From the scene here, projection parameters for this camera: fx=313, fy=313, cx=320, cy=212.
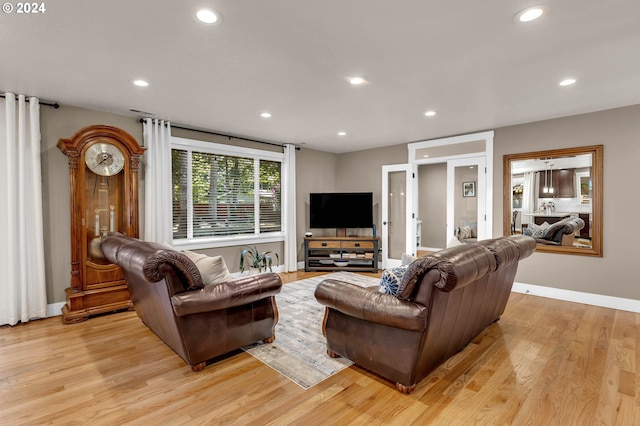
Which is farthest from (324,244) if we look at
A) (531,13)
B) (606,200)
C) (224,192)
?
(531,13)

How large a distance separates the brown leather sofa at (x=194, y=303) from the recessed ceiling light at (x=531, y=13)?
256 cm

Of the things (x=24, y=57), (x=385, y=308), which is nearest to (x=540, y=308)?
(x=385, y=308)

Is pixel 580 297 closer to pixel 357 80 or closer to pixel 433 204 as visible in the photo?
pixel 357 80

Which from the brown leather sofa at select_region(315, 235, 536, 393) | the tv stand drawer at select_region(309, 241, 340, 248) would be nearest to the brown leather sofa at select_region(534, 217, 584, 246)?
the brown leather sofa at select_region(315, 235, 536, 393)

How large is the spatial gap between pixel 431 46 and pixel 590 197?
3.40 meters

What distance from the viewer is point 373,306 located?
6.93 ft

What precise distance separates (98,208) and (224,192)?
74.6 inches

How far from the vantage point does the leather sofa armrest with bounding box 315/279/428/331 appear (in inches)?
76.8

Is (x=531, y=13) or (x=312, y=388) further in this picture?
(x=312, y=388)

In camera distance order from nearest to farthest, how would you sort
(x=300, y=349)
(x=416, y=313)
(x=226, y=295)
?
(x=416, y=313) → (x=226, y=295) → (x=300, y=349)

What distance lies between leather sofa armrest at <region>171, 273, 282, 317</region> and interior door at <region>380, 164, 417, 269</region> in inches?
152

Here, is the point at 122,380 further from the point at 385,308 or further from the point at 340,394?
the point at 385,308

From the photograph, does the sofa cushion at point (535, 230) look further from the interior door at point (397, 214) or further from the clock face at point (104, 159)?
the clock face at point (104, 159)

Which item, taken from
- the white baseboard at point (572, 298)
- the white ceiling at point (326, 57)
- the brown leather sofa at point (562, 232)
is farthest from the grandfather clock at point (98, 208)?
the brown leather sofa at point (562, 232)
